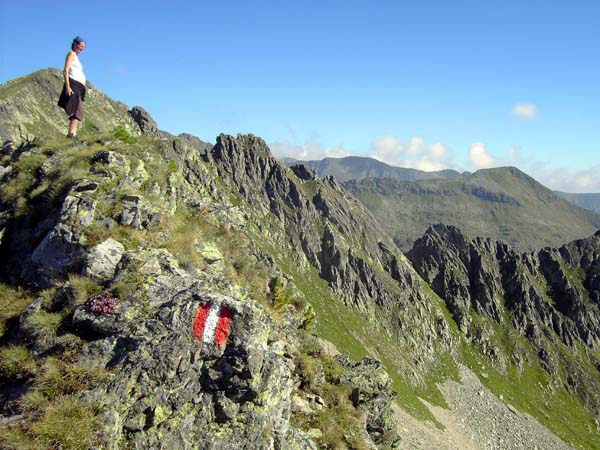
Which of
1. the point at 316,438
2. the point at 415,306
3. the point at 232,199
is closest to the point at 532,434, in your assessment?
the point at 415,306

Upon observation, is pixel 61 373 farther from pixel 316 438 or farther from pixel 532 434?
pixel 532 434

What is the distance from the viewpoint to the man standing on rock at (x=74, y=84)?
58.2ft

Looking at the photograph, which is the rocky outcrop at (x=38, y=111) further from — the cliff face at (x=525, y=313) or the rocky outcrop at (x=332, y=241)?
the cliff face at (x=525, y=313)

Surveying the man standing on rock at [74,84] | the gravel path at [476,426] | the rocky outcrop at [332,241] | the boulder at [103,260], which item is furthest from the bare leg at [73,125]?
the rocky outcrop at [332,241]

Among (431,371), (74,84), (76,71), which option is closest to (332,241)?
(431,371)

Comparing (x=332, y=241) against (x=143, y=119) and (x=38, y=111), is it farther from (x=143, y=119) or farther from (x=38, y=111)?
(x=38, y=111)

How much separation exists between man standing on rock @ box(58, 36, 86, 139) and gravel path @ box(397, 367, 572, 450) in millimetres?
87276

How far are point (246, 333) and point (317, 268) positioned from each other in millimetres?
Result: 144101

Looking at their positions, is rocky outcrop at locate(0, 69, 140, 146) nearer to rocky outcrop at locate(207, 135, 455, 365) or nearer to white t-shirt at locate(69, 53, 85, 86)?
rocky outcrop at locate(207, 135, 455, 365)

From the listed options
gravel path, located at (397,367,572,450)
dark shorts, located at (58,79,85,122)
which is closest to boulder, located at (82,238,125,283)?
dark shorts, located at (58,79,85,122)

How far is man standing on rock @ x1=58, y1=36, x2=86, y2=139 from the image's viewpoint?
1775 cm

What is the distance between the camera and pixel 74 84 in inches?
754

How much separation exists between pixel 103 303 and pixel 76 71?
12.3 metres

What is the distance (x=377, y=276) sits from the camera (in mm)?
163875
